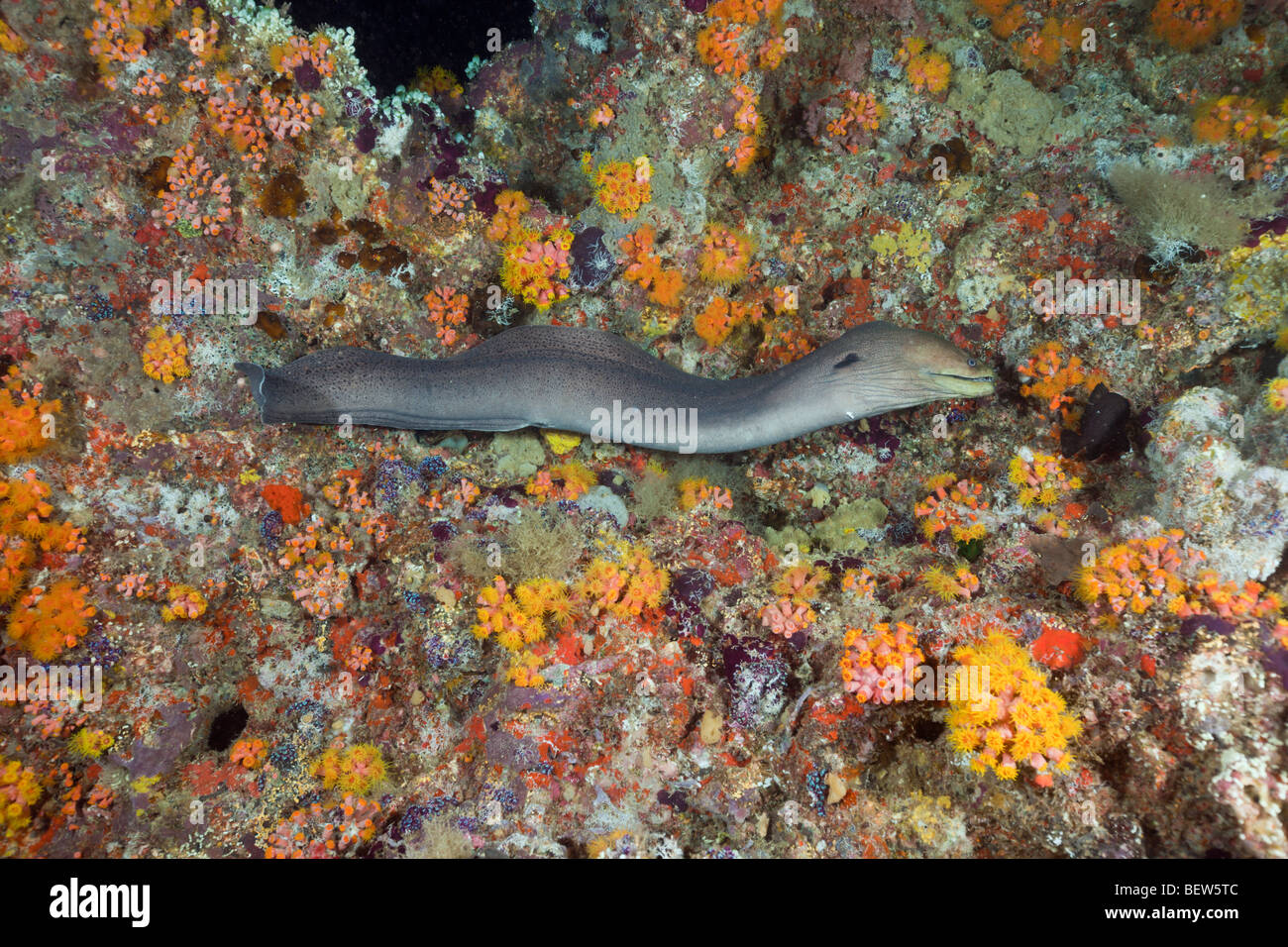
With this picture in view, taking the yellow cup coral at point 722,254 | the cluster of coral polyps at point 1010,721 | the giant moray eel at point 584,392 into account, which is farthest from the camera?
the yellow cup coral at point 722,254

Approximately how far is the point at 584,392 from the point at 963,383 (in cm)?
307

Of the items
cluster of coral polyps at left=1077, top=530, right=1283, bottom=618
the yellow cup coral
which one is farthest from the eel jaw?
the yellow cup coral

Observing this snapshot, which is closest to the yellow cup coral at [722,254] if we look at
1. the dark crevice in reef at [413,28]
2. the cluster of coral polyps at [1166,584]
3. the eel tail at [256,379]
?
the dark crevice in reef at [413,28]

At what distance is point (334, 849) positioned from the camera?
10.7ft

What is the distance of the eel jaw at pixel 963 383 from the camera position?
4.05 meters

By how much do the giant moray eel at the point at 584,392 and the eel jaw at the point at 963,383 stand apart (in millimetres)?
374

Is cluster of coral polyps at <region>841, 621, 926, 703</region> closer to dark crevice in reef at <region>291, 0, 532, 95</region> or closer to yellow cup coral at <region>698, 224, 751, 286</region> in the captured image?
yellow cup coral at <region>698, 224, 751, 286</region>

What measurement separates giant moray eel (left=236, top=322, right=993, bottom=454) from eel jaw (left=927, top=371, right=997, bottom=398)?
37 centimetres

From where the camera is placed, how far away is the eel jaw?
4.05 m

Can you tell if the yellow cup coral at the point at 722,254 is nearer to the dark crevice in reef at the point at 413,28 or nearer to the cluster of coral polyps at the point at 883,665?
the dark crevice in reef at the point at 413,28

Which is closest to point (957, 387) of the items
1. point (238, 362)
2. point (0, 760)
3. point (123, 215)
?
point (238, 362)

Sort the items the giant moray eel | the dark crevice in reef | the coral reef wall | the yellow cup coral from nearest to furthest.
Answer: the coral reef wall < the dark crevice in reef < the giant moray eel < the yellow cup coral

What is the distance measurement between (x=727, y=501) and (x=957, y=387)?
202 centimetres

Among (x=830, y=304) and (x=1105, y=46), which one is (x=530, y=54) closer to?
(x=830, y=304)
